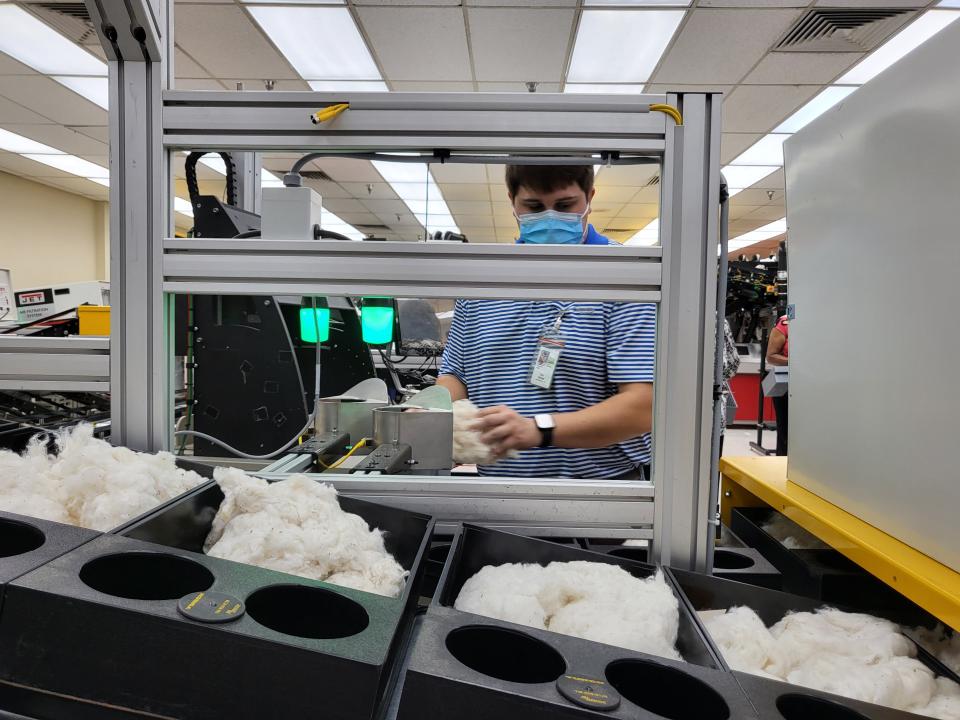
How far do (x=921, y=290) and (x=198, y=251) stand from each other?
3.16 feet

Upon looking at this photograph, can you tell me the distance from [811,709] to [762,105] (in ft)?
17.8

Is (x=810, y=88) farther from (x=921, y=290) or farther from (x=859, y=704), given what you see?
(x=859, y=704)

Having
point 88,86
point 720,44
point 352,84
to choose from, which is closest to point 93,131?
point 88,86

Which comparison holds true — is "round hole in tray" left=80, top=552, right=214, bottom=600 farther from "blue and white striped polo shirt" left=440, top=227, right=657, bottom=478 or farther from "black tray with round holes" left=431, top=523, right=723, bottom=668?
"blue and white striped polo shirt" left=440, top=227, right=657, bottom=478

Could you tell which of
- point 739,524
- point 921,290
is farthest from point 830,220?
point 739,524

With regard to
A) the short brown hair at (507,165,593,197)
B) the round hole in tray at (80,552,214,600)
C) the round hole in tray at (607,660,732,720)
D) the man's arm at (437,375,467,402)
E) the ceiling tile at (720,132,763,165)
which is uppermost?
the ceiling tile at (720,132,763,165)

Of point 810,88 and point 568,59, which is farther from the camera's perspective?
point 810,88

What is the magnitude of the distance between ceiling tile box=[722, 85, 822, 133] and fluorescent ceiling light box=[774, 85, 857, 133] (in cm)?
8

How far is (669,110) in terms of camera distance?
0.81m

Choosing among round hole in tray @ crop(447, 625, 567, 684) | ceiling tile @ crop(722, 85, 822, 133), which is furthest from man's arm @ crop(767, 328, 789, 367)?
round hole in tray @ crop(447, 625, 567, 684)

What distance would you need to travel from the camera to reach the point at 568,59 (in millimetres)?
4043

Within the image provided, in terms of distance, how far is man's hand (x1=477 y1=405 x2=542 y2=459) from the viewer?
3.84 ft

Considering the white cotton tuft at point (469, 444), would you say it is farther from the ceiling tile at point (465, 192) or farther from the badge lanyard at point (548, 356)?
the ceiling tile at point (465, 192)

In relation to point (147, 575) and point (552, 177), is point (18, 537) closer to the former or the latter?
point (147, 575)
